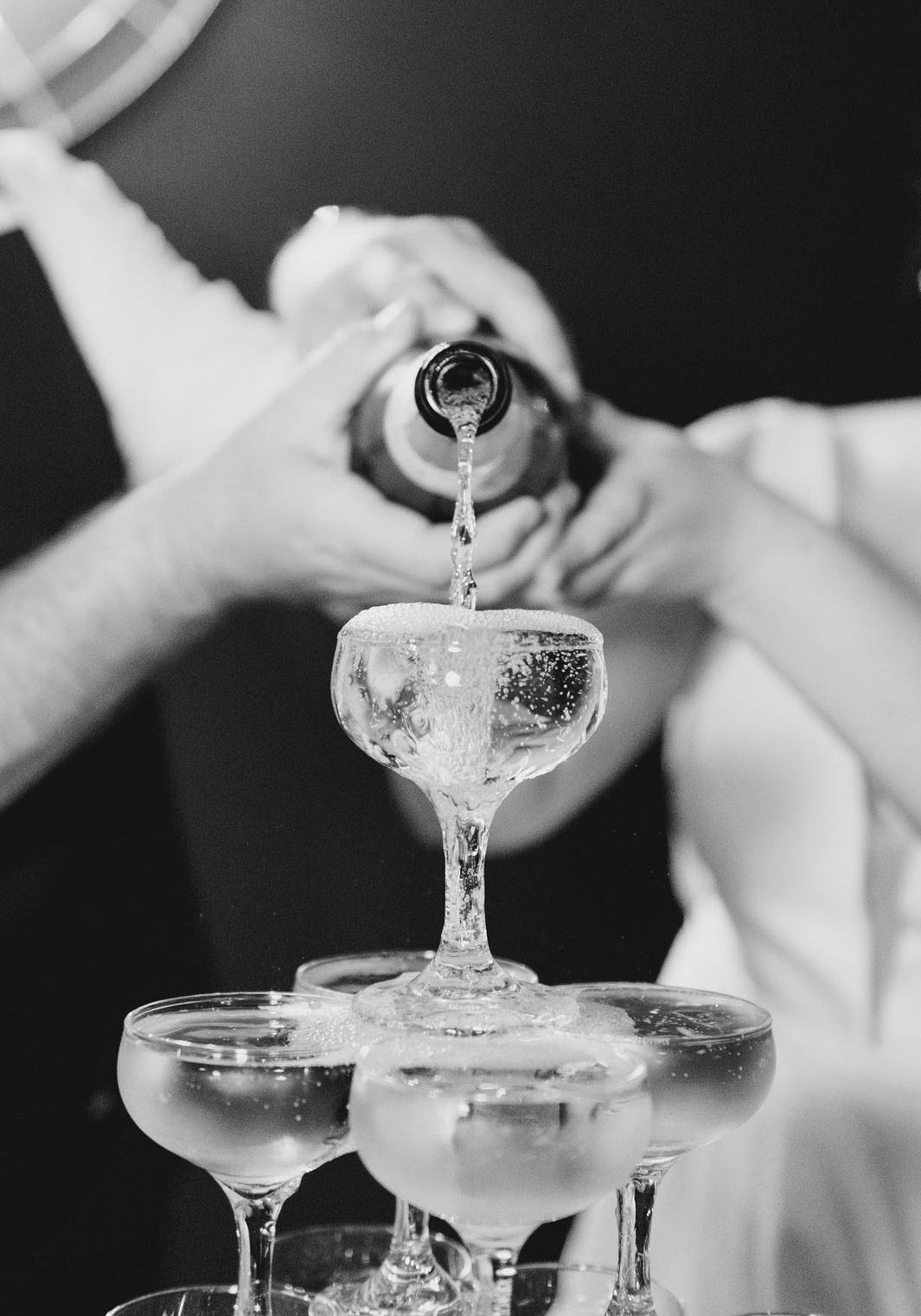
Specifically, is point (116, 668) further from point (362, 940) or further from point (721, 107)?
point (721, 107)

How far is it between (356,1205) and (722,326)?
2.09ft

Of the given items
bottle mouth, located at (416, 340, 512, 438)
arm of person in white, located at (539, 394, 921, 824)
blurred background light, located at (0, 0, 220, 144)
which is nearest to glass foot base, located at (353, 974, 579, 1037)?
bottle mouth, located at (416, 340, 512, 438)

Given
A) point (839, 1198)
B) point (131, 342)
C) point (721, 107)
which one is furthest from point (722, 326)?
point (839, 1198)

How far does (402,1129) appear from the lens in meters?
0.42

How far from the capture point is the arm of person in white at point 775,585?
2.86ft

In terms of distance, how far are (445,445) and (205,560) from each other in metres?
0.22

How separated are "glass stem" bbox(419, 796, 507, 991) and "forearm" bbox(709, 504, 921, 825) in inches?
14.5

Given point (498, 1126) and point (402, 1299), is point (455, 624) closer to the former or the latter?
point (498, 1126)

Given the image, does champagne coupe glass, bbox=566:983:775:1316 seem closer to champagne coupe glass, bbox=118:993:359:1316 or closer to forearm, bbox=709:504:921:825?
champagne coupe glass, bbox=118:993:359:1316

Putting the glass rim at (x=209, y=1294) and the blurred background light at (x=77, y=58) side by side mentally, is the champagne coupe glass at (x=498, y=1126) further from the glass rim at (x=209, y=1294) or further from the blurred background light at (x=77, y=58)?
the blurred background light at (x=77, y=58)

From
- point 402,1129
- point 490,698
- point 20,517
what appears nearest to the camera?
point 402,1129

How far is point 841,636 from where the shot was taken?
87cm

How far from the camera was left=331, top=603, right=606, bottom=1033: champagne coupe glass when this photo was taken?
1.70 ft

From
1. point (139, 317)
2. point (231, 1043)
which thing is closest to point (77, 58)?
point (139, 317)
